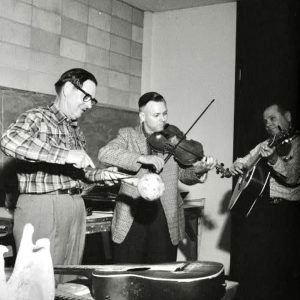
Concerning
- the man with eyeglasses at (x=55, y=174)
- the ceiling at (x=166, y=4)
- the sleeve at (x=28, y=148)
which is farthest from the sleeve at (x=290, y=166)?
the ceiling at (x=166, y=4)

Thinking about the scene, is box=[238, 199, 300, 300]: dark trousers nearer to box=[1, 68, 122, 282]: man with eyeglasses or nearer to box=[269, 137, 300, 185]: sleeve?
box=[269, 137, 300, 185]: sleeve

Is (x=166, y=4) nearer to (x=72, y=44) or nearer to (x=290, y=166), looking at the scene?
(x=72, y=44)

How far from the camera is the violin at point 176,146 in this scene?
283 cm

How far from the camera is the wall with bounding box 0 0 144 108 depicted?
11.6ft

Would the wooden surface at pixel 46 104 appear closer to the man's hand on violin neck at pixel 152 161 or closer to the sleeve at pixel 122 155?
the sleeve at pixel 122 155

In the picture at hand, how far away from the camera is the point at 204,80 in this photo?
4.66 meters

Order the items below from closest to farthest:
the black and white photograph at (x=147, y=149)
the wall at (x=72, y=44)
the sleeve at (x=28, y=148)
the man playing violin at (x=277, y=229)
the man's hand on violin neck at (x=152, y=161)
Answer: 1. the black and white photograph at (x=147, y=149)
2. the sleeve at (x=28, y=148)
3. the man's hand on violin neck at (x=152, y=161)
4. the man playing violin at (x=277, y=229)
5. the wall at (x=72, y=44)

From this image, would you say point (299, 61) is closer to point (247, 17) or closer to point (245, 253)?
point (247, 17)

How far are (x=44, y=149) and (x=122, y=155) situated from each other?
734 mm

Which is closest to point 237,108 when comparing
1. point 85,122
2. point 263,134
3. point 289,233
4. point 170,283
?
point 263,134

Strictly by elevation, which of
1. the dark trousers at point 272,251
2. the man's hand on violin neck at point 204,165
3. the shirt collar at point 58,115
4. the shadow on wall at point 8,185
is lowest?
the dark trousers at point 272,251

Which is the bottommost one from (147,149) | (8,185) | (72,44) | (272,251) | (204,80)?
(272,251)

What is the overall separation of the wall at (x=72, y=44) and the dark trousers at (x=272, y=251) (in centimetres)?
196

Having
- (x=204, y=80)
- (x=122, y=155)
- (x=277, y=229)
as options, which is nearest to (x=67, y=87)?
(x=122, y=155)
